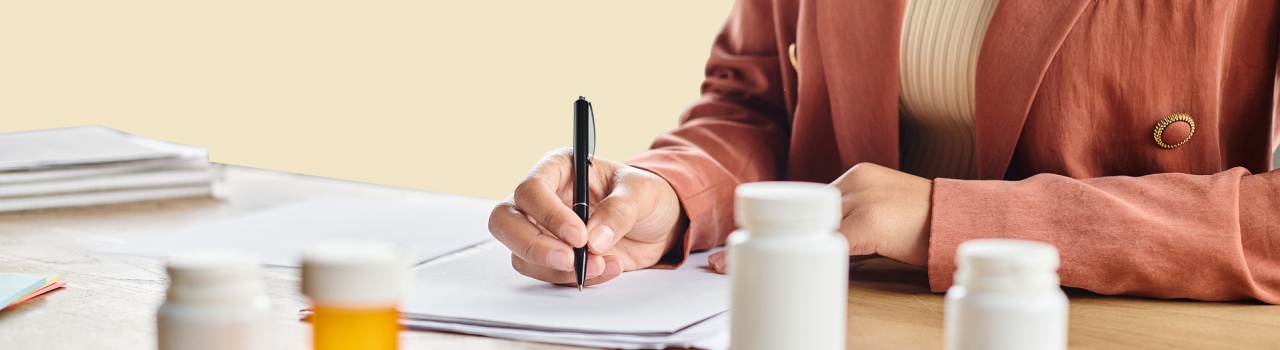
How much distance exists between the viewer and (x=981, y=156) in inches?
47.3

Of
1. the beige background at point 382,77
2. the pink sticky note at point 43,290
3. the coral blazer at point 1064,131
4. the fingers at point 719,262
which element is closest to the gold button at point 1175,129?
the coral blazer at point 1064,131

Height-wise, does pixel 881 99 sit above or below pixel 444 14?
below

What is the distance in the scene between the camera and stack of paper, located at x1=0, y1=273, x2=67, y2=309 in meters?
0.88

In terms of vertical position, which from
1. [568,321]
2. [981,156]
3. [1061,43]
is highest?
[1061,43]

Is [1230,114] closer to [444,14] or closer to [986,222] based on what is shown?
[986,222]

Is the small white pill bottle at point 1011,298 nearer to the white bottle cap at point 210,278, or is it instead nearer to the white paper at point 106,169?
the white bottle cap at point 210,278

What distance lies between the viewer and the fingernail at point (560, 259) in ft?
3.06

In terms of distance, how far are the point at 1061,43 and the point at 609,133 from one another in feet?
7.28

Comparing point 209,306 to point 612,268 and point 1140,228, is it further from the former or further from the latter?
point 1140,228

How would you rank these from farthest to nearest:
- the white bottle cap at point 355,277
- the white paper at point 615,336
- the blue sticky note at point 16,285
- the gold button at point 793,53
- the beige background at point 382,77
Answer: the beige background at point 382,77, the gold button at point 793,53, the blue sticky note at point 16,285, the white paper at point 615,336, the white bottle cap at point 355,277

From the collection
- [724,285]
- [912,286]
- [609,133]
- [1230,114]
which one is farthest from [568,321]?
[609,133]

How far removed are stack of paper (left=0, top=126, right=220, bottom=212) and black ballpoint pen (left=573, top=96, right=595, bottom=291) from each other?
0.85m

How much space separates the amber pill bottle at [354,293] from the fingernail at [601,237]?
1.47ft

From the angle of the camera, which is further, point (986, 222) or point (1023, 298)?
point (986, 222)
